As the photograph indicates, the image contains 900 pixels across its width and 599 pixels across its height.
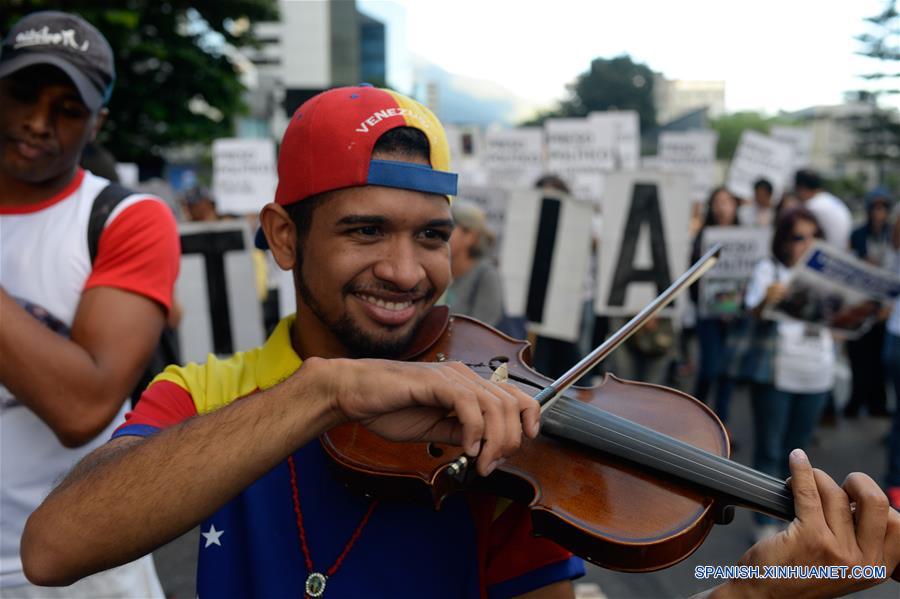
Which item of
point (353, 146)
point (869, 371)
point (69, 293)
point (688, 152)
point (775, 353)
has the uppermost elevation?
point (353, 146)

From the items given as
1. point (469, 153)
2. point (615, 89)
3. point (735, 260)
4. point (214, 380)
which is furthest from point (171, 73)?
point (615, 89)

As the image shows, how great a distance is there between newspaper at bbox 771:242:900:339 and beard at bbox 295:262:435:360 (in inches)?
151

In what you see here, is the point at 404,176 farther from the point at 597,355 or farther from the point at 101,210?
the point at 101,210

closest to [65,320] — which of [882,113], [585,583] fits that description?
[585,583]

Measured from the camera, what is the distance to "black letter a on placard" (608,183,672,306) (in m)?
5.81

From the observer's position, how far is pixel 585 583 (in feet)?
14.1

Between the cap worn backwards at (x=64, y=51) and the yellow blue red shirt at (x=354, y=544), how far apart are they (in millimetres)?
879

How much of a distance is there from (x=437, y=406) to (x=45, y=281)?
1.22 meters

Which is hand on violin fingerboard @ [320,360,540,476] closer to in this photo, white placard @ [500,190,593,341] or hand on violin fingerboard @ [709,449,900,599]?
hand on violin fingerboard @ [709,449,900,599]

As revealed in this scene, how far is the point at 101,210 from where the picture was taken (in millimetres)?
1874

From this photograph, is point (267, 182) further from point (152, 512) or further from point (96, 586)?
point (152, 512)

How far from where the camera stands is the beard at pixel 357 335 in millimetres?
1492

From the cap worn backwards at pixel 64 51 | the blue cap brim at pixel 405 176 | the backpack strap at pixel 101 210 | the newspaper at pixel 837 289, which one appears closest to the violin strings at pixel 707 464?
the blue cap brim at pixel 405 176

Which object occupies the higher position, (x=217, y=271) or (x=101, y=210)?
(x=101, y=210)
